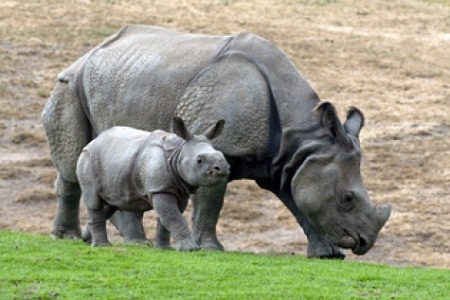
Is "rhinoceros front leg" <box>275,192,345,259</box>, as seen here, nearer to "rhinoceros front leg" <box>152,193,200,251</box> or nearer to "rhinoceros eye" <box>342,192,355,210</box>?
"rhinoceros eye" <box>342,192,355,210</box>

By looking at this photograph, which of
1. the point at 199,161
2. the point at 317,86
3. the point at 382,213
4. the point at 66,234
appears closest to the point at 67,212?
the point at 66,234

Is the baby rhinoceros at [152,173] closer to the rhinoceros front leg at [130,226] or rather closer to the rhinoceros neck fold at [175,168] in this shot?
the rhinoceros neck fold at [175,168]

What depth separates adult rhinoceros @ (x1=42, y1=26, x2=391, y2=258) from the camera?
15.4m

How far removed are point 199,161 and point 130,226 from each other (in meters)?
3.14

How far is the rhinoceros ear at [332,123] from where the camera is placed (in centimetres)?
1540

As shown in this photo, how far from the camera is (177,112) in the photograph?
1611 cm

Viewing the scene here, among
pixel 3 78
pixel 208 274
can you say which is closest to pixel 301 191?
pixel 208 274

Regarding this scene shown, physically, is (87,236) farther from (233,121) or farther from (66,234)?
(233,121)

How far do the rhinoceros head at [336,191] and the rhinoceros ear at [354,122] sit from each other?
0.31 m

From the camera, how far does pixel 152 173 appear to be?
1442 centimetres

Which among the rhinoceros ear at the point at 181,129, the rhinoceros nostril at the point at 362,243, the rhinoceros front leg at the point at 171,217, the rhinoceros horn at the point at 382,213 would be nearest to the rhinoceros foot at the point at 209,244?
the rhinoceros front leg at the point at 171,217

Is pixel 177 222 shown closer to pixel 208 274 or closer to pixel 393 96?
pixel 208 274

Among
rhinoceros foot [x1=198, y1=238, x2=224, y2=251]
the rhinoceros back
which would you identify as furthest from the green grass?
the rhinoceros back

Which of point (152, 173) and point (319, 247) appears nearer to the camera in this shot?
point (152, 173)
